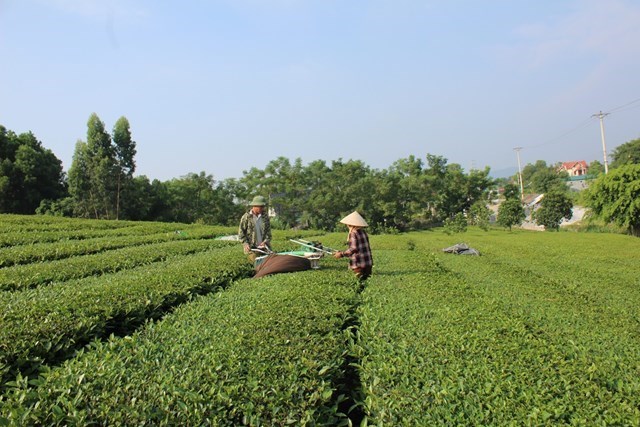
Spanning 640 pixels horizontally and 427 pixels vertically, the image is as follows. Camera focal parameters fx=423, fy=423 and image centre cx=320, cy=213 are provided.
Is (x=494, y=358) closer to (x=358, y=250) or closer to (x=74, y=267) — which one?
(x=358, y=250)

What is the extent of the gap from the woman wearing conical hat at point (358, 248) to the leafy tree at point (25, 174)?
99.3 feet

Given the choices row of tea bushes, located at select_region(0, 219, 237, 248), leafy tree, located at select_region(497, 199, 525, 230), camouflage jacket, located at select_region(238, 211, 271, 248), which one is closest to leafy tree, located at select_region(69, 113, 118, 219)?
row of tea bushes, located at select_region(0, 219, 237, 248)

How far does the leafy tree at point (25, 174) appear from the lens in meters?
29.3

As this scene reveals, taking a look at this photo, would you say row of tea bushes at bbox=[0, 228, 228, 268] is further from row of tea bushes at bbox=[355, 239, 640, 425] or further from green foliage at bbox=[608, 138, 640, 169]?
green foliage at bbox=[608, 138, 640, 169]

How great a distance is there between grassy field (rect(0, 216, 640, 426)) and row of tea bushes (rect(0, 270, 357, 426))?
1cm

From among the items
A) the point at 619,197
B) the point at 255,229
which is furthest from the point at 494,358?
the point at 619,197

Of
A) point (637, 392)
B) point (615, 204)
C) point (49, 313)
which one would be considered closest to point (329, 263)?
point (49, 313)

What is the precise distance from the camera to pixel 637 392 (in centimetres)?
298

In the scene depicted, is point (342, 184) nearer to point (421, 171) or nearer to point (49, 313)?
point (421, 171)

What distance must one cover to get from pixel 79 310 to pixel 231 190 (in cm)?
3396

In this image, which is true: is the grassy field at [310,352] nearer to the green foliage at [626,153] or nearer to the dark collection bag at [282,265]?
the dark collection bag at [282,265]

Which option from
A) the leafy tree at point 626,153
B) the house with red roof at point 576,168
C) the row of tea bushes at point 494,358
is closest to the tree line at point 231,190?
the leafy tree at point 626,153

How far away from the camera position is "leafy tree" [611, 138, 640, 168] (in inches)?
2073

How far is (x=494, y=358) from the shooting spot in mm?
3436
